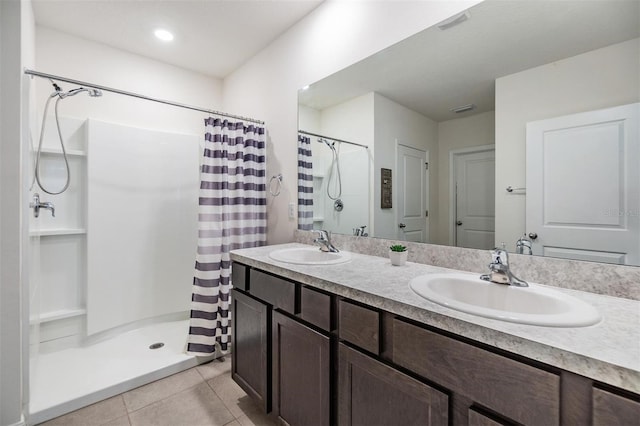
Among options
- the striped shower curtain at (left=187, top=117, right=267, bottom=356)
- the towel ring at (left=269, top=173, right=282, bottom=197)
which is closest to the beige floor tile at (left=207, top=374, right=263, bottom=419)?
the striped shower curtain at (left=187, top=117, right=267, bottom=356)

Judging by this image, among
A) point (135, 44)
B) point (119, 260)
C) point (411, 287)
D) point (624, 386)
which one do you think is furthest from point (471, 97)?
point (119, 260)

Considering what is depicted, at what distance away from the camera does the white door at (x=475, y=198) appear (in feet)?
4.24

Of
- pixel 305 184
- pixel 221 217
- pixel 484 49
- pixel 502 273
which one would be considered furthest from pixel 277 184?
pixel 502 273

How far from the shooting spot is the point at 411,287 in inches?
40.1

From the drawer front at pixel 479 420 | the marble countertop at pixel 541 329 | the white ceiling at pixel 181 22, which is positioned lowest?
the drawer front at pixel 479 420

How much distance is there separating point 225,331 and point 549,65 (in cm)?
243

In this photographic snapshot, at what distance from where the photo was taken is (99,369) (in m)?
1.97

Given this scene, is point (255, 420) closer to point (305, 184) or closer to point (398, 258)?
point (398, 258)

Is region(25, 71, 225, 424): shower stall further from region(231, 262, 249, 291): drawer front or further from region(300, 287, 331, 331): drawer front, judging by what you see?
region(300, 287, 331, 331): drawer front

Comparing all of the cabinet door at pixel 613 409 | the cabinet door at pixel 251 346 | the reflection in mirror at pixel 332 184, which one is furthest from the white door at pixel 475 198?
the cabinet door at pixel 251 346

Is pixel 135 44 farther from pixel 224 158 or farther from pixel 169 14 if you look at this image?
pixel 224 158

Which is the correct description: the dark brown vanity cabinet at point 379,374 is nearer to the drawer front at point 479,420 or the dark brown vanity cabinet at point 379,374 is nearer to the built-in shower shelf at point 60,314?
the drawer front at point 479,420

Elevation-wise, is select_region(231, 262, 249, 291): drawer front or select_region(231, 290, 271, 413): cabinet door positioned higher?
select_region(231, 262, 249, 291): drawer front

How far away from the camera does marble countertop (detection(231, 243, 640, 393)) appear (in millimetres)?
573
